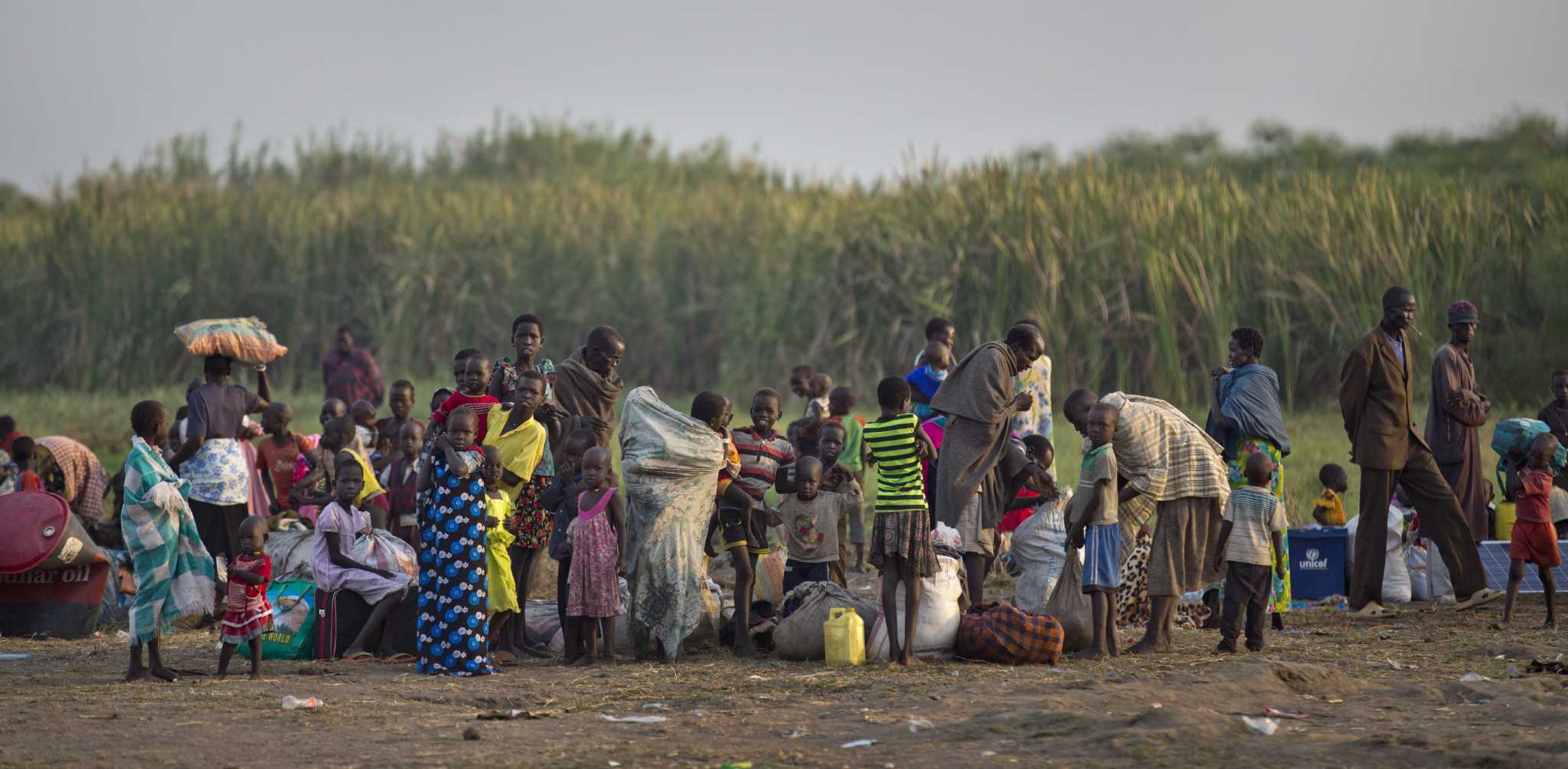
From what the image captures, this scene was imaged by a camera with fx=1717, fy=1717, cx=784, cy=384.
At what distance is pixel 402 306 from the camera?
882 inches

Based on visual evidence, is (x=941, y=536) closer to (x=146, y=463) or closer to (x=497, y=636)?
(x=497, y=636)

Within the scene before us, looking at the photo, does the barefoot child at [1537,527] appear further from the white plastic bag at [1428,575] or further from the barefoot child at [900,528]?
the barefoot child at [900,528]

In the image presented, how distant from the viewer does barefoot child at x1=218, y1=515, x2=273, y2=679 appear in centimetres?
771

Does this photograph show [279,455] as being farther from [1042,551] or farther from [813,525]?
[1042,551]

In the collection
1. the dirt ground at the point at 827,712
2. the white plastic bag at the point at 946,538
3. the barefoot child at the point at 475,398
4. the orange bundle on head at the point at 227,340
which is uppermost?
the orange bundle on head at the point at 227,340

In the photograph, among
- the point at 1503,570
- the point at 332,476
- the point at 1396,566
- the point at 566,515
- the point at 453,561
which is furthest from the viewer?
the point at 332,476

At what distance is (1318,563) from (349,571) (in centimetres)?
591

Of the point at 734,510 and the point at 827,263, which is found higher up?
the point at 827,263

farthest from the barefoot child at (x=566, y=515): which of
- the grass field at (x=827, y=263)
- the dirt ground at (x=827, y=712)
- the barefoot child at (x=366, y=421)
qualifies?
the grass field at (x=827, y=263)

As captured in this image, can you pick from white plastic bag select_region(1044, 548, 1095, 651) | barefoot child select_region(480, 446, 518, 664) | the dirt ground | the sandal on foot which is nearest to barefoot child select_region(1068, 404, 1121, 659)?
white plastic bag select_region(1044, 548, 1095, 651)

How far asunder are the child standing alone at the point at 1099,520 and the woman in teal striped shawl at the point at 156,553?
13.4ft

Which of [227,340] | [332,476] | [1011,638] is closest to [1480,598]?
[1011,638]

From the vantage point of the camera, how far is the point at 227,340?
33.8 feet

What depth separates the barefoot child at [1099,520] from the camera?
8.16 m
